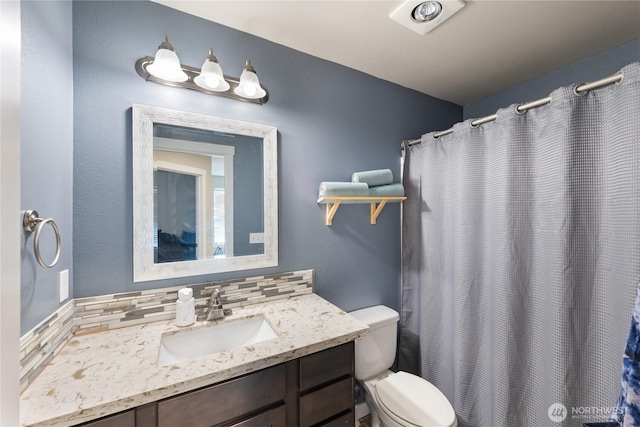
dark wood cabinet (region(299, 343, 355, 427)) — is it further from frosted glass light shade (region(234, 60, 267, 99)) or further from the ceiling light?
the ceiling light

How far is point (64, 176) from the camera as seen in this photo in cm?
96

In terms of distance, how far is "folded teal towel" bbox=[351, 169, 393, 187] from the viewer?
158 centimetres

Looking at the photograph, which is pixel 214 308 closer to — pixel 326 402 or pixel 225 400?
pixel 225 400

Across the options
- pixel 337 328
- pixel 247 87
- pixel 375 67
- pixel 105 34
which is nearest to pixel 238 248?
pixel 337 328

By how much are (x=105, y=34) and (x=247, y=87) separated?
60 cm

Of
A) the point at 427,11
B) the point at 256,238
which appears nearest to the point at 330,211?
the point at 256,238

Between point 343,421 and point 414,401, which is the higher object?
point 343,421

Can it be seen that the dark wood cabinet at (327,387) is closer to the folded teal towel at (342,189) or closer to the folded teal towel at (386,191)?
the folded teal towel at (342,189)

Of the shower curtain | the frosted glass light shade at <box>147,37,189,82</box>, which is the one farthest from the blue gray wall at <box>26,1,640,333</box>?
the shower curtain

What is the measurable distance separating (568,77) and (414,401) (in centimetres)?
220

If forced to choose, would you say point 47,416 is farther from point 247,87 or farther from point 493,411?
point 493,411

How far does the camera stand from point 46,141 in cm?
86

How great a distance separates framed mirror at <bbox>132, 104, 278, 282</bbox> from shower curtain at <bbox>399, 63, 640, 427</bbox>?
43.3 inches

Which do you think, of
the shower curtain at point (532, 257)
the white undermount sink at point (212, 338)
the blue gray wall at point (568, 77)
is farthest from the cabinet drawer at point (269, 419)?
the blue gray wall at point (568, 77)
